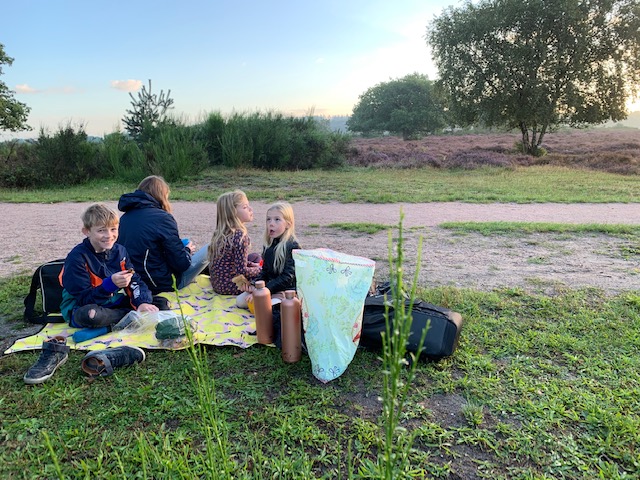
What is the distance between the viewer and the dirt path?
17.6ft

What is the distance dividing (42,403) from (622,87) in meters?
26.8

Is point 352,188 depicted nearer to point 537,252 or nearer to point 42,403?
point 537,252

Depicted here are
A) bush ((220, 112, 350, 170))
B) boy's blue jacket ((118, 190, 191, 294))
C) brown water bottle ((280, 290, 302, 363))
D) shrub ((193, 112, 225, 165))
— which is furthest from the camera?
shrub ((193, 112, 225, 165))

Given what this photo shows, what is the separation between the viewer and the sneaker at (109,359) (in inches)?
124

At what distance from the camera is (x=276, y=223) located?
4262 mm

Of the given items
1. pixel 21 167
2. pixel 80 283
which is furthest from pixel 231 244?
pixel 21 167

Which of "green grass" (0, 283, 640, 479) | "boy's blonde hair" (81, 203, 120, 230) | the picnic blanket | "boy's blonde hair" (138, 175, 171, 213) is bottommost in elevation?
"green grass" (0, 283, 640, 479)

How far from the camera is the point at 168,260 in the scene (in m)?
4.66

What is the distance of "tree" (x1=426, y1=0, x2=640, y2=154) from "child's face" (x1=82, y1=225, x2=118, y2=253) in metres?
22.6

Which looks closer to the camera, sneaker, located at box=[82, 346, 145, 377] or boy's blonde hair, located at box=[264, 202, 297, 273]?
sneaker, located at box=[82, 346, 145, 377]

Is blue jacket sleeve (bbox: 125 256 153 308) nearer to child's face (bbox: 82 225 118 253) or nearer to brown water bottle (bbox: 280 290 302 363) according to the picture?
child's face (bbox: 82 225 118 253)

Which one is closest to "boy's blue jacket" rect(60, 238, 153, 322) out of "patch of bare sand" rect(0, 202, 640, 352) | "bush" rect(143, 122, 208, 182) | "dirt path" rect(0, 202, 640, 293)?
"patch of bare sand" rect(0, 202, 640, 352)

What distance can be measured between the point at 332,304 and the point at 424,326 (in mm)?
792

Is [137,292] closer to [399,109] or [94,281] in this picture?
[94,281]
